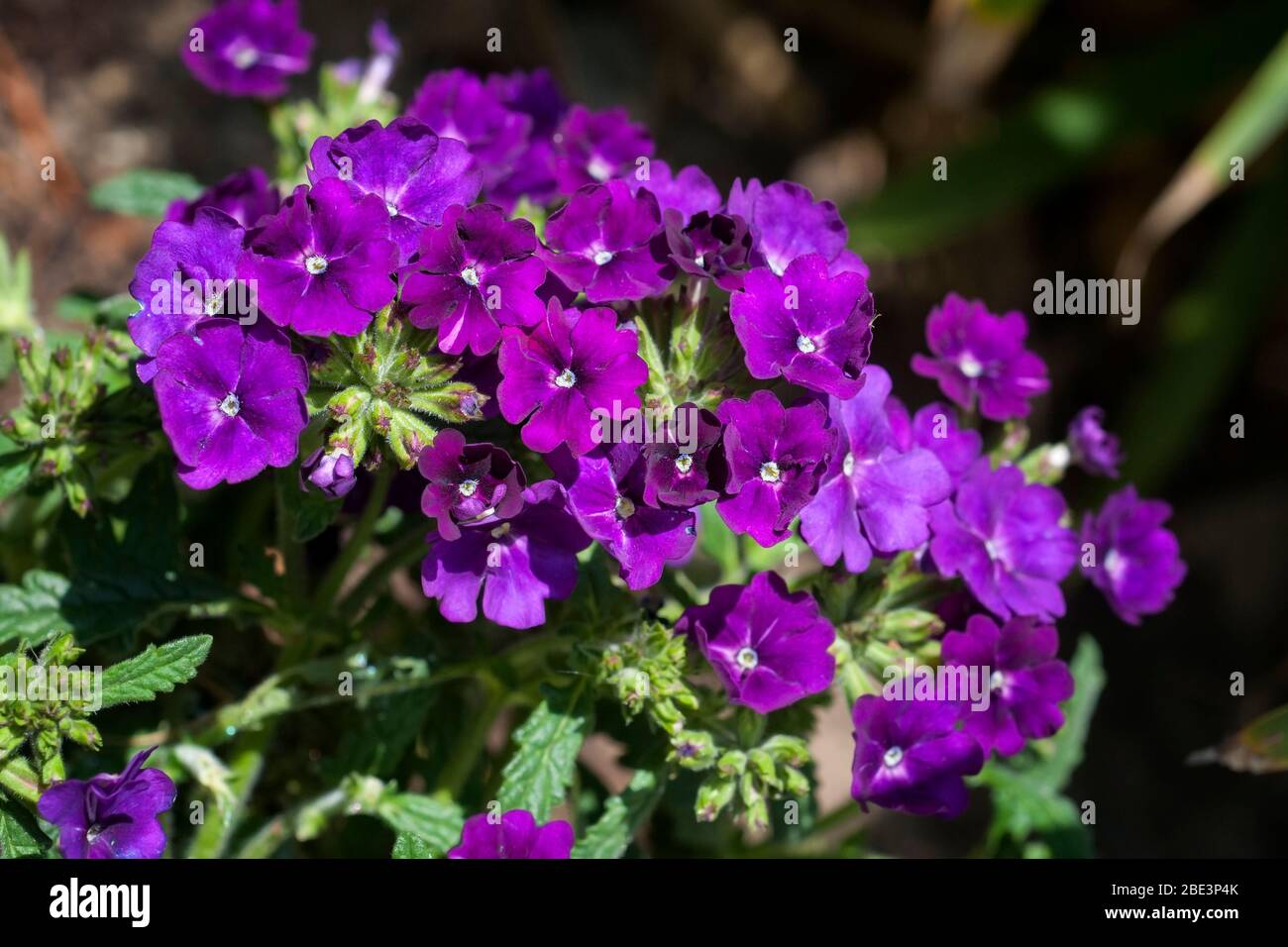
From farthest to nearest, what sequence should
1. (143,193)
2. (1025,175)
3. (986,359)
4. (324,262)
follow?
(1025,175), (143,193), (986,359), (324,262)

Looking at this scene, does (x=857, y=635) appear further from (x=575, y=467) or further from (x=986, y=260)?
(x=986, y=260)

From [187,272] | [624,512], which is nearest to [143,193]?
[187,272]

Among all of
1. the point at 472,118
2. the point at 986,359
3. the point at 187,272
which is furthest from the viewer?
the point at 472,118

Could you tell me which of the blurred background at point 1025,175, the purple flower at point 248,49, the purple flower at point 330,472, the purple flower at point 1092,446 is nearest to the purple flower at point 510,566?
the purple flower at point 330,472

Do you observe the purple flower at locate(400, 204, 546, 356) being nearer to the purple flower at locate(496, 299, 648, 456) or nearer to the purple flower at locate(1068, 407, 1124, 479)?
the purple flower at locate(496, 299, 648, 456)

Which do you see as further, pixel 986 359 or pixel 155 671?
pixel 986 359

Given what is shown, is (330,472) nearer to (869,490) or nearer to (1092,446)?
(869,490)
